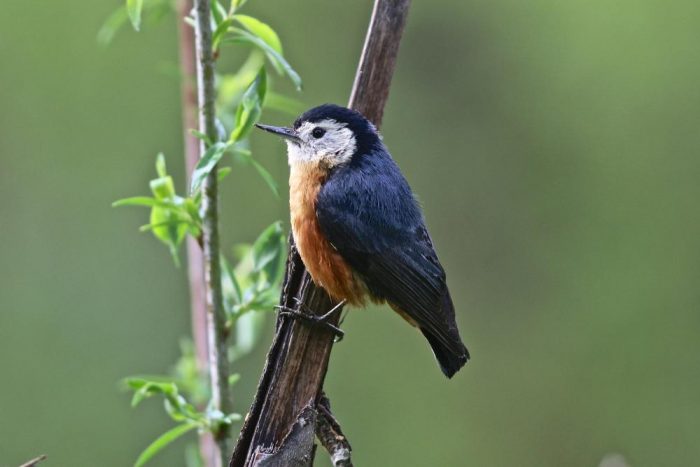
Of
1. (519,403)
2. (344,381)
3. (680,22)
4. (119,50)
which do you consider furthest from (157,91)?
(680,22)

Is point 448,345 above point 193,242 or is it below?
below

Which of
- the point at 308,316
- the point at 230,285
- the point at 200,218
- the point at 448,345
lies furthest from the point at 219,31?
→ the point at 448,345

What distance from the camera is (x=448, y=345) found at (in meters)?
2.94

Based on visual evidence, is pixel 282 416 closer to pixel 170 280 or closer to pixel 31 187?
pixel 170 280

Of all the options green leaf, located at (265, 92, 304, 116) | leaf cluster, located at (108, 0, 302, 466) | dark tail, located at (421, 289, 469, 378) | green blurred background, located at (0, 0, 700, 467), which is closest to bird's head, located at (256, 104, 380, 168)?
green leaf, located at (265, 92, 304, 116)

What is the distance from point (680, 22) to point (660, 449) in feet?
7.90

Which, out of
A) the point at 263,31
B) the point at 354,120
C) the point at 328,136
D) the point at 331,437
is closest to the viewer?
the point at 331,437

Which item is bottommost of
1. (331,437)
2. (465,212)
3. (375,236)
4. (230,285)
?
(331,437)

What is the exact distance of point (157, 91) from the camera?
18.4 feet

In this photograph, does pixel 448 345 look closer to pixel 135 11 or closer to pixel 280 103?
pixel 280 103

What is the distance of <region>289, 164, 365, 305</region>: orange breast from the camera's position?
273 centimetres

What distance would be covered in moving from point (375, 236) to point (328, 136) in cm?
40

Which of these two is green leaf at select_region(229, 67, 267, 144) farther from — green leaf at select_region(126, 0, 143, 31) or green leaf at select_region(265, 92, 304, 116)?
green leaf at select_region(265, 92, 304, 116)

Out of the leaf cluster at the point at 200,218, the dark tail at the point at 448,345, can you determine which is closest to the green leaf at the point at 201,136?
the leaf cluster at the point at 200,218
